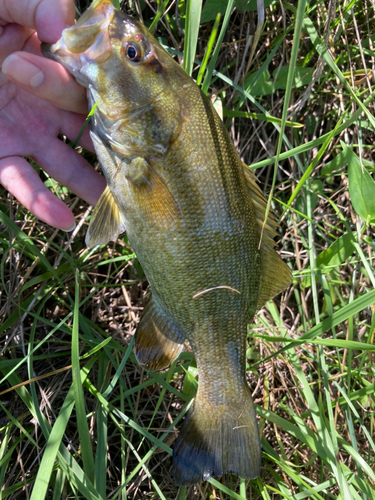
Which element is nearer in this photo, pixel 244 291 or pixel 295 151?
pixel 244 291

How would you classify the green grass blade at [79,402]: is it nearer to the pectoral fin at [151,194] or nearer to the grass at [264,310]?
the grass at [264,310]

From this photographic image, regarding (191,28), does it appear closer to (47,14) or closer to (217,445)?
(47,14)

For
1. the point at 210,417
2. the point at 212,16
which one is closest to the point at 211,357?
the point at 210,417

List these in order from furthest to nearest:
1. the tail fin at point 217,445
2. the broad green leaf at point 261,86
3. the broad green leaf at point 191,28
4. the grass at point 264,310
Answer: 1. the broad green leaf at point 261,86
2. the grass at point 264,310
3. the tail fin at point 217,445
4. the broad green leaf at point 191,28

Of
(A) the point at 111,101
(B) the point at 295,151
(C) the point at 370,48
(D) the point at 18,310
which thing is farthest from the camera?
(C) the point at 370,48

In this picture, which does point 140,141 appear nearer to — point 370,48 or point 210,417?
point 210,417

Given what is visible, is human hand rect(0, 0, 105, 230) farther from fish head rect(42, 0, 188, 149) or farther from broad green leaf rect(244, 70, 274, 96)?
broad green leaf rect(244, 70, 274, 96)

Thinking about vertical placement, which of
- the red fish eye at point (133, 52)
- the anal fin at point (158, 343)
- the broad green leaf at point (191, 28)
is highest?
the broad green leaf at point (191, 28)

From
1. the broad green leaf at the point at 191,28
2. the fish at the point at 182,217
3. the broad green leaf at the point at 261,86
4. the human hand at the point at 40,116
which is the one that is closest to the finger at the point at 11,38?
the human hand at the point at 40,116
